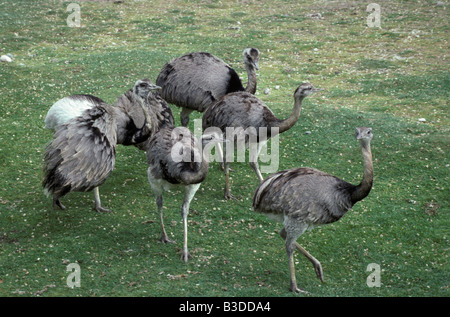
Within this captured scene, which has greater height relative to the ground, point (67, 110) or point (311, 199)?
point (67, 110)

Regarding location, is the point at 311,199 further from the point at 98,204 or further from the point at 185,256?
the point at 98,204

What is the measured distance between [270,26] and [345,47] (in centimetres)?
287

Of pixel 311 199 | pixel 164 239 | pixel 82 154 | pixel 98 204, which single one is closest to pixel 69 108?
pixel 82 154

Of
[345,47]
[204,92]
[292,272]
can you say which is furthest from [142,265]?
[345,47]

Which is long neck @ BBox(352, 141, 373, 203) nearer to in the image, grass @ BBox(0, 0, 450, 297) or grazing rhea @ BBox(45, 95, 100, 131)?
grass @ BBox(0, 0, 450, 297)

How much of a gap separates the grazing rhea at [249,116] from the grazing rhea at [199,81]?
2.66 ft

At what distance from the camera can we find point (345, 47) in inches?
637

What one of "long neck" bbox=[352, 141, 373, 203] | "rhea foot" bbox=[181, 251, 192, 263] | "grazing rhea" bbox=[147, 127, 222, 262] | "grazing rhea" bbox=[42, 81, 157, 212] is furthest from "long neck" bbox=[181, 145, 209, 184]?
"long neck" bbox=[352, 141, 373, 203]

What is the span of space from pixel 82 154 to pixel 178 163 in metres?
1.43

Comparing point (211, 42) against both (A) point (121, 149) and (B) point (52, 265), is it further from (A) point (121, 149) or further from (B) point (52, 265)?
(B) point (52, 265)

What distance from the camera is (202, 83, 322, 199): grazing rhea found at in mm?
8102

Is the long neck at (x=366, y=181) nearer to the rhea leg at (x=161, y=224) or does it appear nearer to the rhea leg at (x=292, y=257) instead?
Result: the rhea leg at (x=292, y=257)

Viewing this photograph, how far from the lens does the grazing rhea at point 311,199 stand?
6305 mm

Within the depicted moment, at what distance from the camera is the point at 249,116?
827 centimetres
